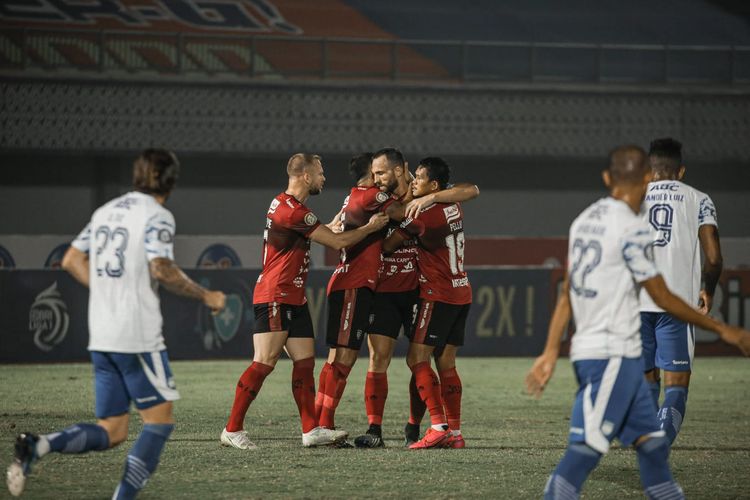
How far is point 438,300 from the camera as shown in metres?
8.62

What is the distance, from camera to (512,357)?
60.2ft

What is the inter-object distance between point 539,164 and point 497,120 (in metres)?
1.65

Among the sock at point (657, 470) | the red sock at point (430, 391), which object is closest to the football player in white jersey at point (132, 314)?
the sock at point (657, 470)

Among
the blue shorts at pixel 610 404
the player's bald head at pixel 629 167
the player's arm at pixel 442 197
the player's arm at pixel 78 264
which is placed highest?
the player's bald head at pixel 629 167

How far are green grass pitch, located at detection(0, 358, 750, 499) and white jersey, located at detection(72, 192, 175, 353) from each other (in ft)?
4.20

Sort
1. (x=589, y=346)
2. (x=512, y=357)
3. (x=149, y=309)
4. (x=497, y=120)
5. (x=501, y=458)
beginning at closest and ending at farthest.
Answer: (x=589, y=346) → (x=149, y=309) → (x=501, y=458) → (x=512, y=357) → (x=497, y=120)

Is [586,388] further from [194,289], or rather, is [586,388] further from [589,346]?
[194,289]

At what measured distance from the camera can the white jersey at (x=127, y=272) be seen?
18.0 feet

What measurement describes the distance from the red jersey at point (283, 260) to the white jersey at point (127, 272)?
8.77ft

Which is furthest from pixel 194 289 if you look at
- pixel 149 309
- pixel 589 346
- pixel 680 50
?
pixel 680 50

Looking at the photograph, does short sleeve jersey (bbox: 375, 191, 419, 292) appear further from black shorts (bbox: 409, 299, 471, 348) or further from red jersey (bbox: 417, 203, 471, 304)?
black shorts (bbox: 409, 299, 471, 348)

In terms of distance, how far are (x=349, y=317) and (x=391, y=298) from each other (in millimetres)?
417

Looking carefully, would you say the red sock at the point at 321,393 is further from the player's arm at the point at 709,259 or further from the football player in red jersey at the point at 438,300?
the player's arm at the point at 709,259

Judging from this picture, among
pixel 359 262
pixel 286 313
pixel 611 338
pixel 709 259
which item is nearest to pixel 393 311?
pixel 359 262
